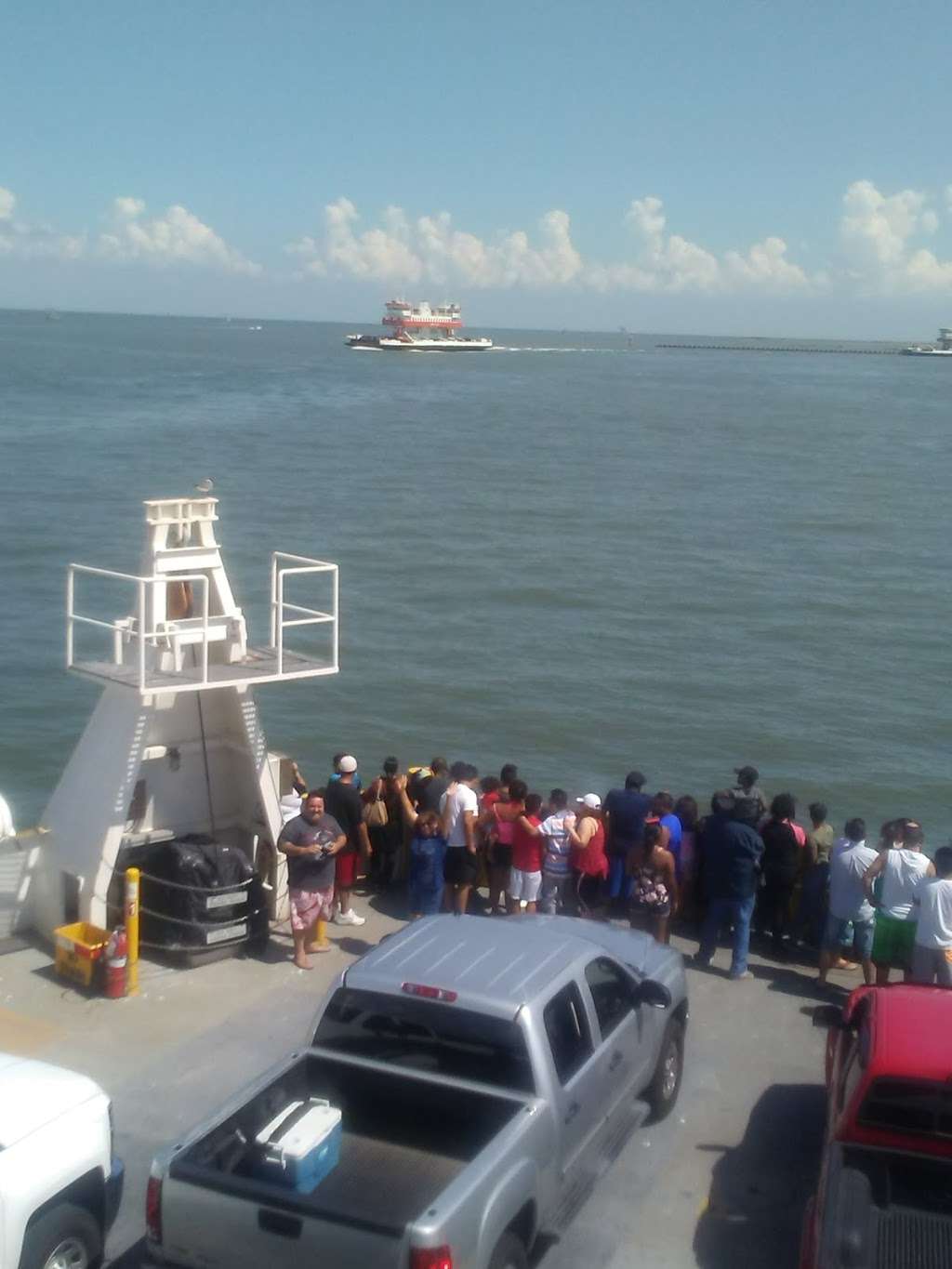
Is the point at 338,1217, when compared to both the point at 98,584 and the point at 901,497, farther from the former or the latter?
the point at 901,497

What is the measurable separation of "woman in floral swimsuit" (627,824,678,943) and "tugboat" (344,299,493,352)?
165 metres


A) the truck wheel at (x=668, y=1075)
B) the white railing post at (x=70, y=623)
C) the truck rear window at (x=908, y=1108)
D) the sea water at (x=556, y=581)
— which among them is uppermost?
the white railing post at (x=70, y=623)

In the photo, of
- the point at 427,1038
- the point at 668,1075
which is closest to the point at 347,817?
the point at 668,1075

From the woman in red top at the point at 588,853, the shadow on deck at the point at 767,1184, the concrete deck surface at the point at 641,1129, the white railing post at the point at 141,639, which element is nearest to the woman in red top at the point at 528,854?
the woman in red top at the point at 588,853

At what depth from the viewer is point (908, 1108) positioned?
19.8 ft

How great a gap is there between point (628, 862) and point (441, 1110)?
4.24m

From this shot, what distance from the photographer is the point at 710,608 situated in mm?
32938

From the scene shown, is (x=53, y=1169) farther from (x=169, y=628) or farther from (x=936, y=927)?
(x=936, y=927)

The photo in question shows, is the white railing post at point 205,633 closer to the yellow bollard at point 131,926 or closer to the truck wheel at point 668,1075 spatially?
the yellow bollard at point 131,926

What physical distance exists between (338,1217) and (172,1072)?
11.3 feet

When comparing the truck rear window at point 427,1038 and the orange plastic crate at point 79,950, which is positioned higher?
the truck rear window at point 427,1038

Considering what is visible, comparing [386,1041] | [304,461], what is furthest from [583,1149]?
[304,461]

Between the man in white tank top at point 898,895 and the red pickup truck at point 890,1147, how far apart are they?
2054 mm

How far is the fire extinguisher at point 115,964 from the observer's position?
9297 millimetres
